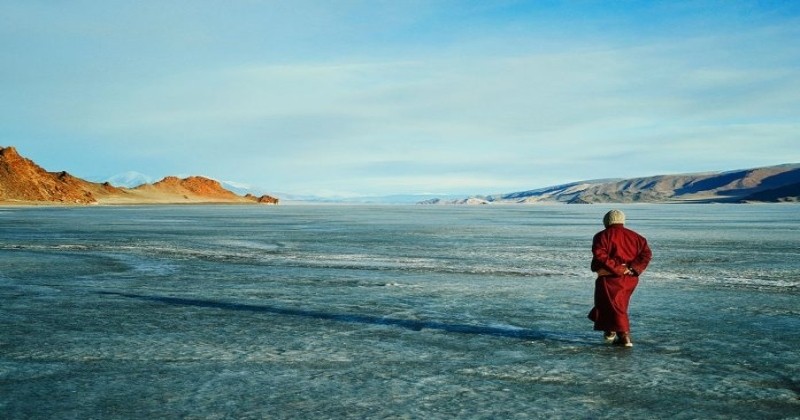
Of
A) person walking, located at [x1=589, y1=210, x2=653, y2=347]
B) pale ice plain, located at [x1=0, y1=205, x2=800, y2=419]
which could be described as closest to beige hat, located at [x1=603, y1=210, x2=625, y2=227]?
person walking, located at [x1=589, y1=210, x2=653, y2=347]

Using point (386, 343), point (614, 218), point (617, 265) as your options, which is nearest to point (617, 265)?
point (617, 265)

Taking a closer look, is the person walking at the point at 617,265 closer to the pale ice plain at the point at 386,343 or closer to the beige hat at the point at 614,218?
the beige hat at the point at 614,218

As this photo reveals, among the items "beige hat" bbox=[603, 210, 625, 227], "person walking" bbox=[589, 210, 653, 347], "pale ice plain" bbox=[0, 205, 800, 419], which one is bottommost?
"pale ice plain" bbox=[0, 205, 800, 419]

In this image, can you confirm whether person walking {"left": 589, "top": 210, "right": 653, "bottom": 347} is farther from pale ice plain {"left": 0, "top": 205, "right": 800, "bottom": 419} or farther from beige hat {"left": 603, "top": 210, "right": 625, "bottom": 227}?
pale ice plain {"left": 0, "top": 205, "right": 800, "bottom": 419}

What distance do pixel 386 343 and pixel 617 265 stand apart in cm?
289

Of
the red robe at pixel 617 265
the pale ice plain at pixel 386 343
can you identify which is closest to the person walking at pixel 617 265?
the red robe at pixel 617 265

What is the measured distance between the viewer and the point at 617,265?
832 cm

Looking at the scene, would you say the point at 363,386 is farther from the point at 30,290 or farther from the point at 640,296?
the point at 30,290

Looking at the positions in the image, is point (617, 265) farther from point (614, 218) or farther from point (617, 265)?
point (614, 218)

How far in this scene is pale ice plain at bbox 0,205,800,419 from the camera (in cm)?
616

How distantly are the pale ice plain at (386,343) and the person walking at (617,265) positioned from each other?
0.37 m

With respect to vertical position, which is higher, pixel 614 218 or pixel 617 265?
pixel 614 218

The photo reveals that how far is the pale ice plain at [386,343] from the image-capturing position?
242 inches

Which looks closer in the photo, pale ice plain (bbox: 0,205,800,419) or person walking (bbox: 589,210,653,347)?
pale ice plain (bbox: 0,205,800,419)
